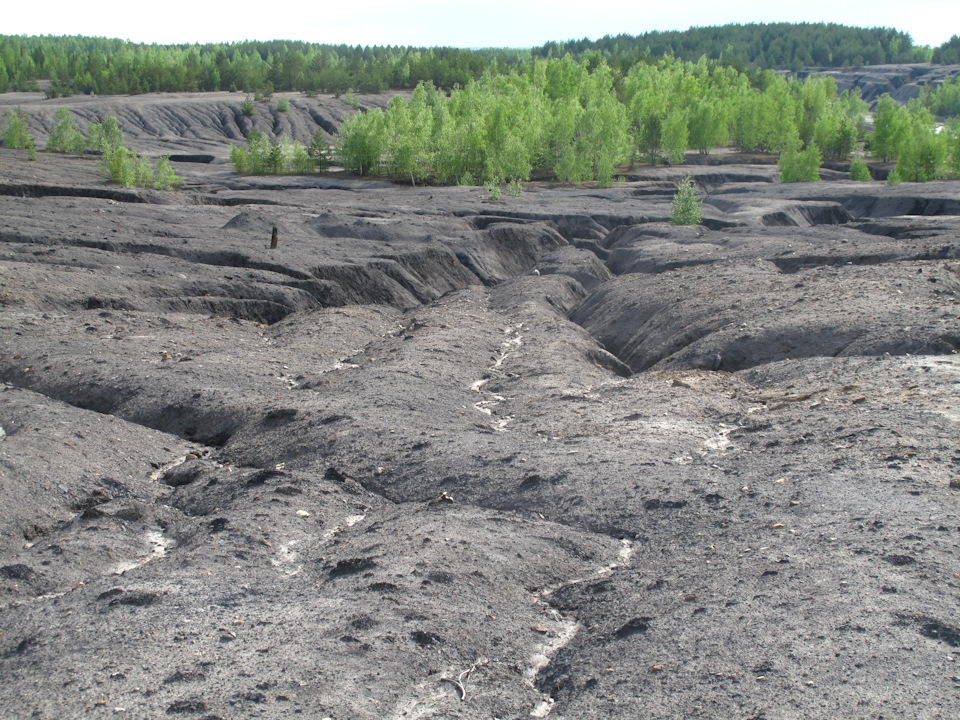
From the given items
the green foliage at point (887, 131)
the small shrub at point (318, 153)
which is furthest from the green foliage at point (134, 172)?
the green foliage at point (887, 131)

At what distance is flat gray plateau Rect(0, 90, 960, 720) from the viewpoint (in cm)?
621

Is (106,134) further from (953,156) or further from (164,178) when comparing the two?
(953,156)

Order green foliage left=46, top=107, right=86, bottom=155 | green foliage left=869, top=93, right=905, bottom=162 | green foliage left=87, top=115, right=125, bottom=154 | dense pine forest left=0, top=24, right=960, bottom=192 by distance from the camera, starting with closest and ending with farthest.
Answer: dense pine forest left=0, top=24, right=960, bottom=192 → green foliage left=87, top=115, right=125, bottom=154 → green foliage left=46, top=107, right=86, bottom=155 → green foliage left=869, top=93, right=905, bottom=162

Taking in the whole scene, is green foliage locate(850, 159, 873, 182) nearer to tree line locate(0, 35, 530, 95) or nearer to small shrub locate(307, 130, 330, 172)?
small shrub locate(307, 130, 330, 172)

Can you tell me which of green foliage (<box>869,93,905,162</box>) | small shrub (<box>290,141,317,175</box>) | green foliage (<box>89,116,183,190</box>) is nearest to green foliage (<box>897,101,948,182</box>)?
green foliage (<box>869,93,905,162</box>)

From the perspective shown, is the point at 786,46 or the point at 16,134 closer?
the point at 16,134

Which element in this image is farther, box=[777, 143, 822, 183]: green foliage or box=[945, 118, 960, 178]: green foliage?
box=[777, 143, 822, 183]: green foliage

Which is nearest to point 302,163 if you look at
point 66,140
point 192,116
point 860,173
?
point 66,140

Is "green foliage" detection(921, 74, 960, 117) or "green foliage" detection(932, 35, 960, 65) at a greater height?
"green foliage" detection(932, 35, 960, 65)

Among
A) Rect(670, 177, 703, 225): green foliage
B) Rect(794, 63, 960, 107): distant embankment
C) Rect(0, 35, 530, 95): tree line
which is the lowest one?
Rect(670, 177, 703, 225): green foliage

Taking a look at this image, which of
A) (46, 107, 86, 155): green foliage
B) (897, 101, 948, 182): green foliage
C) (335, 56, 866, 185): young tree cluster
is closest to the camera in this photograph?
(897, 101, 948, 182): green foliage

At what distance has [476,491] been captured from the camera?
10320mm

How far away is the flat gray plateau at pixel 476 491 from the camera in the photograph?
6.21m

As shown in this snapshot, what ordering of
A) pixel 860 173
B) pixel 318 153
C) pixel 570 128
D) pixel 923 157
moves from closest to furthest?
1. pixel 923 157
2. pixel 860 173
3. pixel 570 128
4. pixel 318 153
